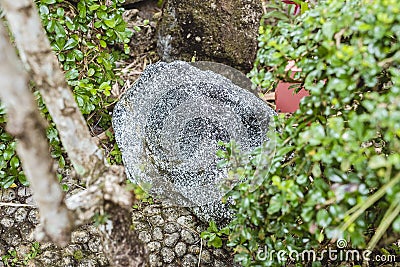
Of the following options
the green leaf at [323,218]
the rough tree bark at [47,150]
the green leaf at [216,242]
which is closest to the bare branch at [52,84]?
the rough tree bark at [47,150]

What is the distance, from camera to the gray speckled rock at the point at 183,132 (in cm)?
177

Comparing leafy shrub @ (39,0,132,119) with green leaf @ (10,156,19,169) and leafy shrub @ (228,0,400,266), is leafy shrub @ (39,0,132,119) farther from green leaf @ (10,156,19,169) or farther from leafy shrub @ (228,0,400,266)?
leafy shrub @ (228,0,400,266)

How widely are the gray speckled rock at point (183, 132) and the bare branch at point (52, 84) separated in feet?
1.95

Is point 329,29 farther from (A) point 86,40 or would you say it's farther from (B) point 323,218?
(A) point 86,40

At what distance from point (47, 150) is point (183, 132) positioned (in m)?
0.85

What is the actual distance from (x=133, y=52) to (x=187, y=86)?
0.62 metres

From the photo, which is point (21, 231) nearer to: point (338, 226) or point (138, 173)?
point (138, 173)

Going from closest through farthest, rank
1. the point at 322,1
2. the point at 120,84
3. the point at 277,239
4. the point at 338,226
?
the point at 338,226
the point at 322,1
the point at 277,239
the point at 120,84

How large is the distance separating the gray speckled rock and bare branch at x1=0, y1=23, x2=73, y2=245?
709mm

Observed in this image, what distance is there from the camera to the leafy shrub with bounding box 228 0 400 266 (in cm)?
95

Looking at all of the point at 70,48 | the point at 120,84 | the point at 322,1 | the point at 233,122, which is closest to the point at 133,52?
Result: the point at 120,84

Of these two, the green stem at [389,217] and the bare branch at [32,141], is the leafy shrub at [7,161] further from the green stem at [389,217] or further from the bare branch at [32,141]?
the green stem at [389,217]

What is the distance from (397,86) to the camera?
941mm

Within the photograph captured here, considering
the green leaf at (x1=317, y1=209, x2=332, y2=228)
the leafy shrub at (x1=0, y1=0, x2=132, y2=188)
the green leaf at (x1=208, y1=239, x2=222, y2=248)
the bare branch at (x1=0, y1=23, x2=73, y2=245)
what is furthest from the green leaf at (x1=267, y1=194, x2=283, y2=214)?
the leafy shrub at (x1=0, y1=0, x2=132, y2=188)
